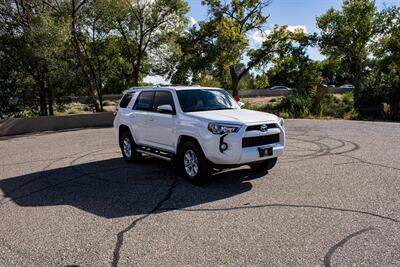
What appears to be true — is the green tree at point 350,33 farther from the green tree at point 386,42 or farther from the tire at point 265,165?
the tire at point 265,165

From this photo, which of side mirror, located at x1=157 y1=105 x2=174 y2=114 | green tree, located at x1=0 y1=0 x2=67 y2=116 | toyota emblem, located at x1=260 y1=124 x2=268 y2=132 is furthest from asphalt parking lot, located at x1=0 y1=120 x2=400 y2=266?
green tree, located at x1=0 y1=0 x2=67 y2=116

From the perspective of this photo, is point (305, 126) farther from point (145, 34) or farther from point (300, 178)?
point (145, 34)

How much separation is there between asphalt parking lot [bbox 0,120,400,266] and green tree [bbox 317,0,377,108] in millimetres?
25029

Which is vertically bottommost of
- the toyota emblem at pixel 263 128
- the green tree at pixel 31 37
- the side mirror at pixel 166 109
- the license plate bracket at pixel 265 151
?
the license plate bracket at pixel 265 151

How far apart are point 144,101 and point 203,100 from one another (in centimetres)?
169

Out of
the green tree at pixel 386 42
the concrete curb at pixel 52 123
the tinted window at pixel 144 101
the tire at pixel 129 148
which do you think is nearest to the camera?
the tinted window at pixel 144 101

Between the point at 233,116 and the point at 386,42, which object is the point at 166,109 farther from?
the point at 386,42

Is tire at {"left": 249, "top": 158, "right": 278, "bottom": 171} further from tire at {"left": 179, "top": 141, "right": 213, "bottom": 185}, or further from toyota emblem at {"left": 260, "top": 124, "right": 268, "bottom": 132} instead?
tire at {"left": 179, "top": 141, "right": 213, "bottom": 185}

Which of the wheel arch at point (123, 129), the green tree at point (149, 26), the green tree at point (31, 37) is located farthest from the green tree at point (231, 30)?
the wheel arch at point (123, 129)

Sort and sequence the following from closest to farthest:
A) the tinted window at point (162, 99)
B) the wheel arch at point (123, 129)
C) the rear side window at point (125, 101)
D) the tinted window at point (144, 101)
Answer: the tinted window at point (162, 99) → the tinted window at point (144, 101) → the wheel arch at point (123, 129) → the rear side window at point (125, 101)

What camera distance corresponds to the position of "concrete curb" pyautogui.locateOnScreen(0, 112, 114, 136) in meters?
19.8

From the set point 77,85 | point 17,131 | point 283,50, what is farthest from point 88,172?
point 283,50

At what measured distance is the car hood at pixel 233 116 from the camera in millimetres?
7266

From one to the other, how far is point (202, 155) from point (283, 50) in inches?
1010
